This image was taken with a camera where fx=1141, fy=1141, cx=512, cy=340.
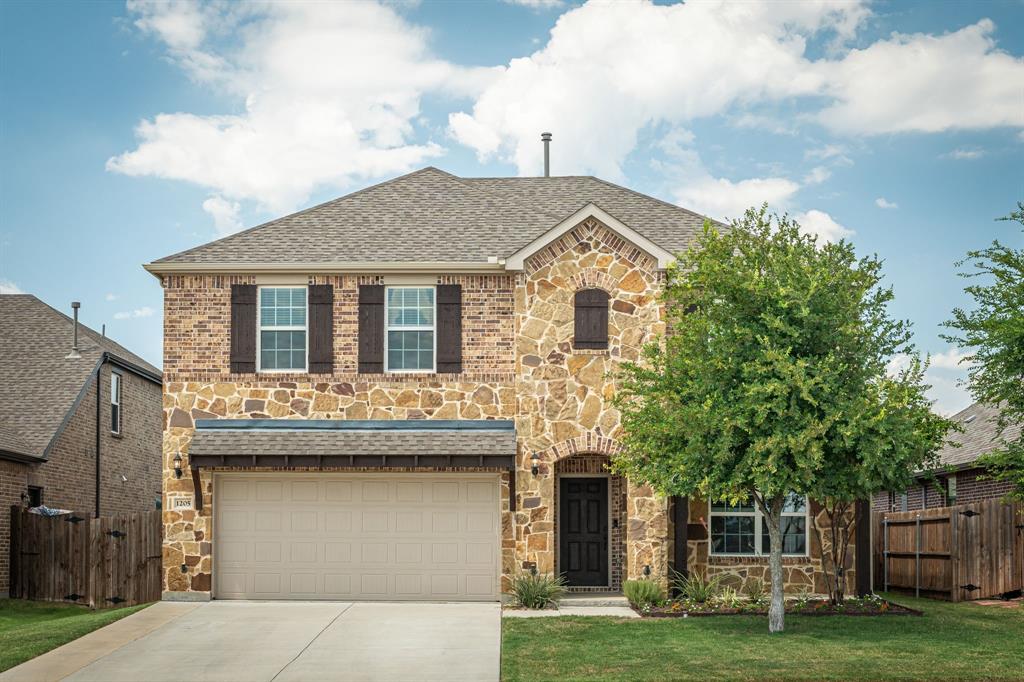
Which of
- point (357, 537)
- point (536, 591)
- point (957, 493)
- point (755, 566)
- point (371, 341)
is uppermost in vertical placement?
point (371, 341)

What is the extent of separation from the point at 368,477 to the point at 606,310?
525 cm

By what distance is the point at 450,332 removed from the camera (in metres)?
20.6

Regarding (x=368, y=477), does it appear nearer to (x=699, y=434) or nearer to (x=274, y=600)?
(x=274, y=600)

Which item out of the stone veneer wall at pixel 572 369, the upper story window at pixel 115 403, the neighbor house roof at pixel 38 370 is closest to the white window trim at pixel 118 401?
the upper story window at pixel 115 403

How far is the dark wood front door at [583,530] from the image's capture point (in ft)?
71.1

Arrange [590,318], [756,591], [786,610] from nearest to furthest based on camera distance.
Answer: [786,610] < [756,591] < [590,318]

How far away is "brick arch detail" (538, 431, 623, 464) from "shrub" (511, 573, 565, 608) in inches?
82.3

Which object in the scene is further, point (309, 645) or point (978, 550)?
point (978, 550)

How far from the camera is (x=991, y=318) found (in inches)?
742

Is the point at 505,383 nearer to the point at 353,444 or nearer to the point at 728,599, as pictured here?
the point at 353,444

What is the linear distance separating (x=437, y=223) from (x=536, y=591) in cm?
757

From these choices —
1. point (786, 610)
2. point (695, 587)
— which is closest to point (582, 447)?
point (695, 587)

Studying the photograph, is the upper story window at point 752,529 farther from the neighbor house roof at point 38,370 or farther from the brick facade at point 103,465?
the brick facade at point 103,465

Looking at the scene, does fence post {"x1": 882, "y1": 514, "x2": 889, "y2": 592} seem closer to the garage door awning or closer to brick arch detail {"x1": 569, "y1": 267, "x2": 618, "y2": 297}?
brick arch detail {"x1": 569, "y1": 267, "x2": 618, "y2": 297}
